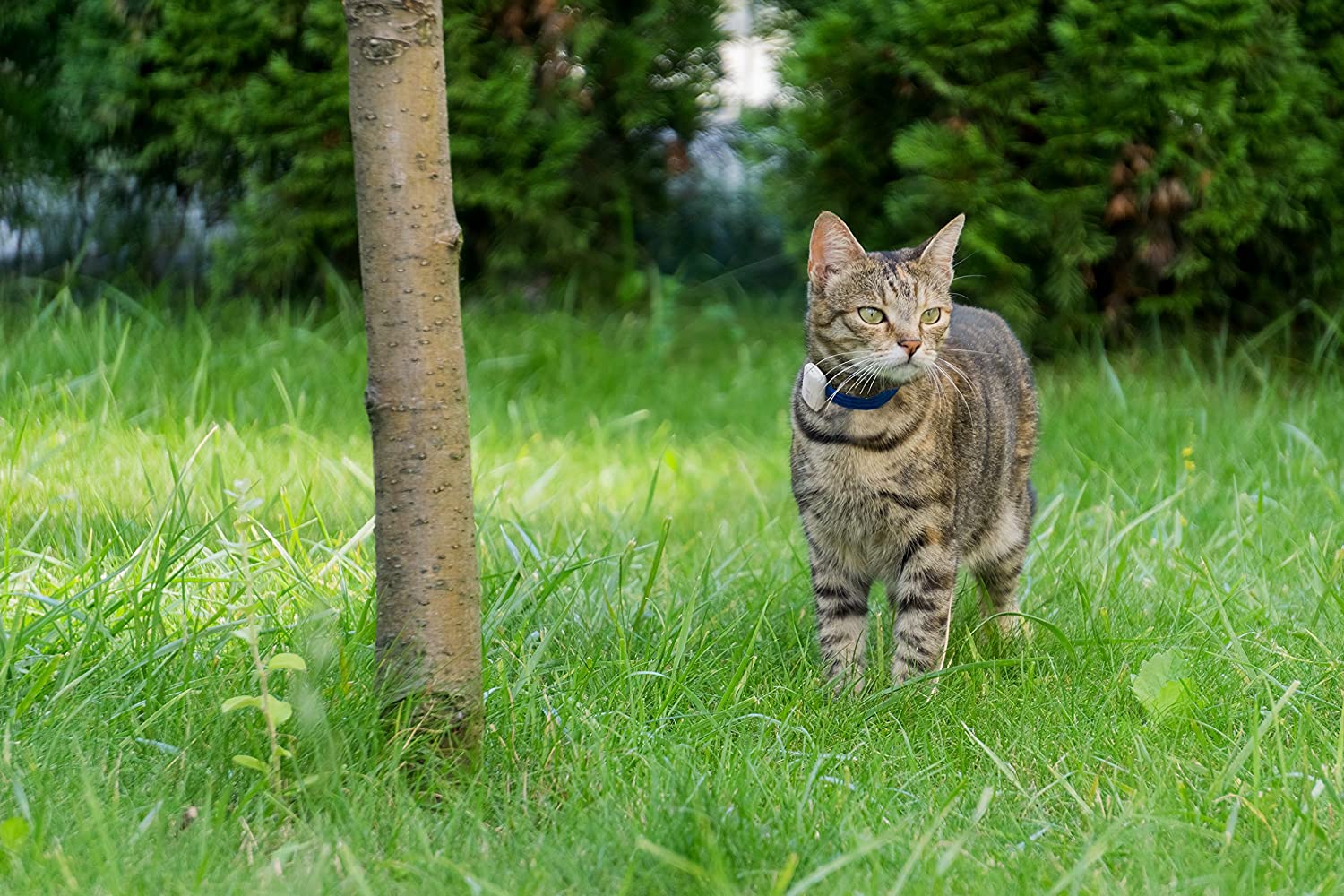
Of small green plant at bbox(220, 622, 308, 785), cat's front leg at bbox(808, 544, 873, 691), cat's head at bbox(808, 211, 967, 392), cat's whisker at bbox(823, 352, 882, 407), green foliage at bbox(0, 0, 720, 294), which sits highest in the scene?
green foliage at bbox(0, 0, 720, 294)


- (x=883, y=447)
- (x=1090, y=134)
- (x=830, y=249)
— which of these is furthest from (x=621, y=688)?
(x=1090, y=134)

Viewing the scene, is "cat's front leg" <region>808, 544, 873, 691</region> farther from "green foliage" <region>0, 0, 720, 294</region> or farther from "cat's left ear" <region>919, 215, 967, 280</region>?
"green foliage" <region>0, 0, 720, 294</region>

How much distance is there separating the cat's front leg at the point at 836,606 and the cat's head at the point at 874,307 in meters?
0.36

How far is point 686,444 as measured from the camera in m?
4.66

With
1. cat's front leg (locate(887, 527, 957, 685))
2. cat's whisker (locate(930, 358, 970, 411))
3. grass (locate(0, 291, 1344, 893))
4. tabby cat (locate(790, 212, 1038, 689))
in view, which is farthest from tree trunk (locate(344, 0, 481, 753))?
cat's whisker (locate(930, 358, 970, 411))

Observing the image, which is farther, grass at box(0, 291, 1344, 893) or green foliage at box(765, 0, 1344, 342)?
green foliage at box(765, 0, 1344, 342)

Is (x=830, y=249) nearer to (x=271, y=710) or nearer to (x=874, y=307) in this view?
(x=874, y=307)

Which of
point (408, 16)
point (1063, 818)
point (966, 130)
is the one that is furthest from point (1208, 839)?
point (966, 130)

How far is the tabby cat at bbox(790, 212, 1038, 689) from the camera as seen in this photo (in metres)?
2.71

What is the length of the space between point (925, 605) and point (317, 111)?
3559 millimetres

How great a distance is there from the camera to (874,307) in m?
2.72

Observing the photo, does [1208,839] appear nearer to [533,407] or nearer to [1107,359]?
[533,407]

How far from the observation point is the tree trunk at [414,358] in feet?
6.34

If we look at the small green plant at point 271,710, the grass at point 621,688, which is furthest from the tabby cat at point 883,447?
the small green plant at point 271,710
